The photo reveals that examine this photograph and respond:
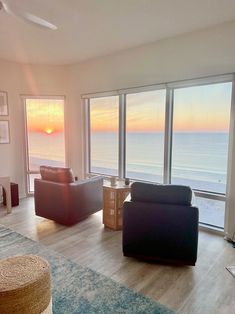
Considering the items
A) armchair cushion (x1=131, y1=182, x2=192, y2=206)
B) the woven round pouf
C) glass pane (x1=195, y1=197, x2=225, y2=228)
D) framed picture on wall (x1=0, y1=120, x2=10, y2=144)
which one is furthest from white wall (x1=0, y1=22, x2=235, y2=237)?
the woven round pouf

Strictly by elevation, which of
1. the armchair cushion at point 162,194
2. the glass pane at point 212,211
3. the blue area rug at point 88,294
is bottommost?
the blue area rug at point 88,294

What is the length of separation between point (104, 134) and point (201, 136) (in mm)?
2031

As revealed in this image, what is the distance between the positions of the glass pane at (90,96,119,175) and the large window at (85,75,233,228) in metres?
0.02

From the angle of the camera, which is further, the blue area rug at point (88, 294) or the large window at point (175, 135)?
the large window at point (175, 135)

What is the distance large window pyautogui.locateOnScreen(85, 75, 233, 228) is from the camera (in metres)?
3.46

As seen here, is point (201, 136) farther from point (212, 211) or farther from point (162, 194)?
point (162, 194)

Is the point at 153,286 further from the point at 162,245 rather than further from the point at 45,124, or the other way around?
the point at 45,124

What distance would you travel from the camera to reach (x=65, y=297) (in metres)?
2.12

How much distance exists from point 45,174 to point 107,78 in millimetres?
2161

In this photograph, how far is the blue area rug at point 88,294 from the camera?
1980mm

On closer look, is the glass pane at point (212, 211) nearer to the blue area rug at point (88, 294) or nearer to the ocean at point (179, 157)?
the ocean at point (179, 157)

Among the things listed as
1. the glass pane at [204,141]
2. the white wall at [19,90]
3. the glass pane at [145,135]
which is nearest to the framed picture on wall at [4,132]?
the white wall at [19,90]

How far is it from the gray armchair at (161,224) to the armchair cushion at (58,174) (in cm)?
130

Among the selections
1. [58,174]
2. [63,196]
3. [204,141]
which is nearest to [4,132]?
[58,174]
